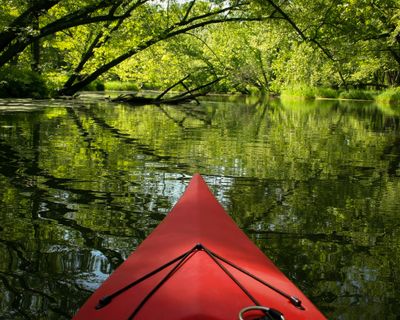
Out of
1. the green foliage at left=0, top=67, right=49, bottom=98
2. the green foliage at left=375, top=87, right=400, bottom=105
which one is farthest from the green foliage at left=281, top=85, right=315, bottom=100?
the green foliage at left=0, top=67, right=49, bottom=98

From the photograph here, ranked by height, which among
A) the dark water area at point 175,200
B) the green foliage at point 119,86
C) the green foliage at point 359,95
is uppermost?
the green foliage at point 119,86

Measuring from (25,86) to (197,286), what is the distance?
20.5 meters

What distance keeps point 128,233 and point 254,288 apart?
6.99ft

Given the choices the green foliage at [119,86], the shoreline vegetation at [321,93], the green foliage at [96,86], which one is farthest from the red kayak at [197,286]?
the green foliage at [119,86]

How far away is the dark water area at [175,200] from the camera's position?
3166 millimetres

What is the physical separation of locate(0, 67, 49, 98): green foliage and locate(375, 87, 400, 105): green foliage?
→ 23612mm

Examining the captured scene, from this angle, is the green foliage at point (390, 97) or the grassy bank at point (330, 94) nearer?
the green foliage at point (390, 97)

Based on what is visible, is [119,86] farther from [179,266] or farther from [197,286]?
[197,286]

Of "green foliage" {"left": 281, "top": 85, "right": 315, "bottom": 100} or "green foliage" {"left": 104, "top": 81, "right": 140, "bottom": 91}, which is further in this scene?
"green foliage" {"left": 104, "top": 81, "right": 140, "bottom": 91}

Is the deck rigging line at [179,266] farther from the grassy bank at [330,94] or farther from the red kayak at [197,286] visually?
the grassy bank at [330,94]

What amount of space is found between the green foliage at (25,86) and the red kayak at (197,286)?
1816 centimetres

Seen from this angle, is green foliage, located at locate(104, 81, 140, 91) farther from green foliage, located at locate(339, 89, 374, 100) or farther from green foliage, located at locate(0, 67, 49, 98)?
green foliage, located at locate(0, 67, 49, 98)

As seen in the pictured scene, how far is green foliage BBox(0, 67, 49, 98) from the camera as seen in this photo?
775 inches

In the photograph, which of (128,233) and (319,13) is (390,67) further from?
(128,233)
